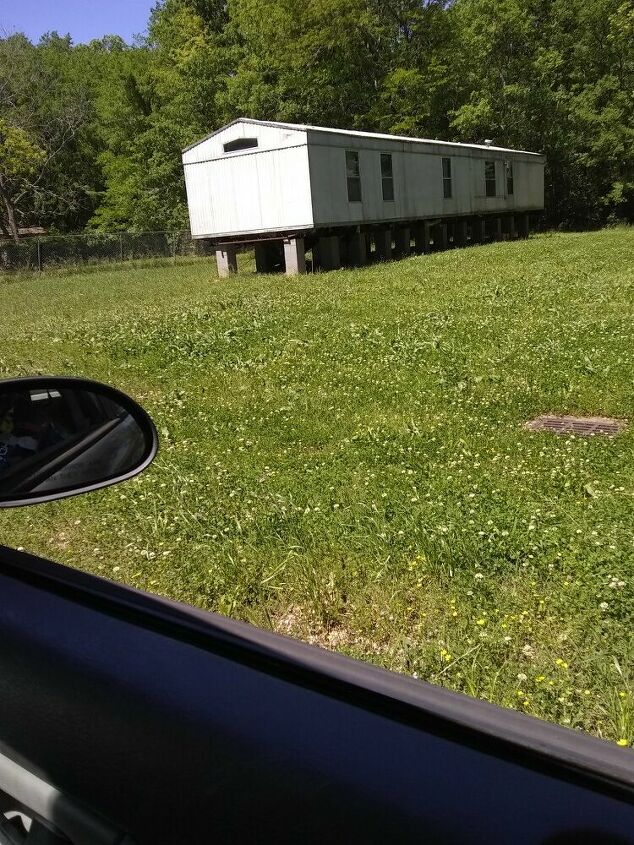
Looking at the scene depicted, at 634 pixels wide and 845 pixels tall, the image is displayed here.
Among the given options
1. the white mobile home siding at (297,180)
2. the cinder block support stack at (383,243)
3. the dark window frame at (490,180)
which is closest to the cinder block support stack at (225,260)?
the white mobile home siding at (297,180)

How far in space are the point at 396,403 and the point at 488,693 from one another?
4.10 meters

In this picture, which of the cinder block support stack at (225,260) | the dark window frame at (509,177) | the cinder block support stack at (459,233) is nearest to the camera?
the cinder block support stack at (225,260)

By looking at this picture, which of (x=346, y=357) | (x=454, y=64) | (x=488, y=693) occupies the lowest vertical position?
(x=488, y=693)

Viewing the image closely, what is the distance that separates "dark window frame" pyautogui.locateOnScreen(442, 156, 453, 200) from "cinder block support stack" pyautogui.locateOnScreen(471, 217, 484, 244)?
10.5 ft

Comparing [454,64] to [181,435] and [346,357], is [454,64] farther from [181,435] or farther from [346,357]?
[181,435]

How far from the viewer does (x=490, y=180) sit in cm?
2803

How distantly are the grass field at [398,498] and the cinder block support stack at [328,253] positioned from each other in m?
10.4

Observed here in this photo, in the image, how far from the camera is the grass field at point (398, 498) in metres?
3.30

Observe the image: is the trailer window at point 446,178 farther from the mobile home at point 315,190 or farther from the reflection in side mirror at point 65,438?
the reflection in side mirror at point 65,438

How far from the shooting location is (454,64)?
3644cm

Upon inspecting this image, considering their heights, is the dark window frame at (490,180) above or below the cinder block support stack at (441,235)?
above

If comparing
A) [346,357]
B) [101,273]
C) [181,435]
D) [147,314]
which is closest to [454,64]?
[101,273]

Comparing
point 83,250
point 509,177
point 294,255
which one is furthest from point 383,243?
point 83,250

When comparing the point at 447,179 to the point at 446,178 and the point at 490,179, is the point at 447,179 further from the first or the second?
the point at 490,179
